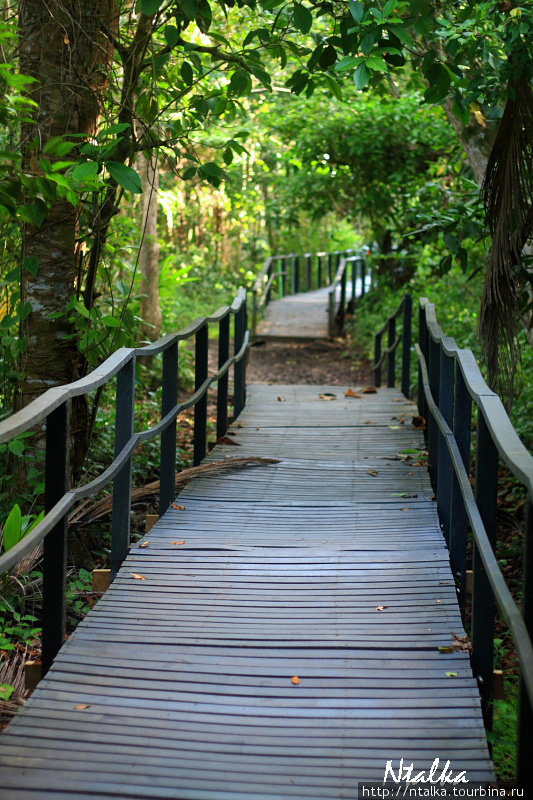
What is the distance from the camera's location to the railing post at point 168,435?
4.84 metres

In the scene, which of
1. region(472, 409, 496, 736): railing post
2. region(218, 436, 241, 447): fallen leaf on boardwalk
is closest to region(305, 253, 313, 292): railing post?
region(218, 436, 241, 447): fallen leaf on boardwalk

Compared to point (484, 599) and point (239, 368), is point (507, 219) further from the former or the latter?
point (239, 368)

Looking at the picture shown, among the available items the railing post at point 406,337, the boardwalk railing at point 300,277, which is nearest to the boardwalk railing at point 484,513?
the railing post at point 406,337

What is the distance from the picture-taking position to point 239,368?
8023 mm

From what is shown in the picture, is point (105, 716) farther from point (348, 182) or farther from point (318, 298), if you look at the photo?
point (318, 298)

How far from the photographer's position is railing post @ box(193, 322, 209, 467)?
579cm

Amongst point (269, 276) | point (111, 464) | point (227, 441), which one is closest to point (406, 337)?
point (227, 441)

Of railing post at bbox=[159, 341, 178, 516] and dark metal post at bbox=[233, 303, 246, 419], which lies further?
dark metal post at bbox=[233, 303, 246, 419]

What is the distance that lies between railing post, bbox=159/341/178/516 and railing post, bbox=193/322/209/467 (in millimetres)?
736

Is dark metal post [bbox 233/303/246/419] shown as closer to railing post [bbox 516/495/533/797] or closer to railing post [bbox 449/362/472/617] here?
railing post [bbox 449/362/472/617]

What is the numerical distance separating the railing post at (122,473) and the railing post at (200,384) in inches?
63.3

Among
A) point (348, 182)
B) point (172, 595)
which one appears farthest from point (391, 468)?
point (348, 182)

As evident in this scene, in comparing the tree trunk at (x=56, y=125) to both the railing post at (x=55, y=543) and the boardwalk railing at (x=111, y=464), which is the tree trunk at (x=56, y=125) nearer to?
the boardwalk railing at (x=111, y=464)

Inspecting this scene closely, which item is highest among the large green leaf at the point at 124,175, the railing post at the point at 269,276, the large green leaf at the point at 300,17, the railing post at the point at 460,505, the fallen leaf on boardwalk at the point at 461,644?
the large green leaf at the point at 300,17
